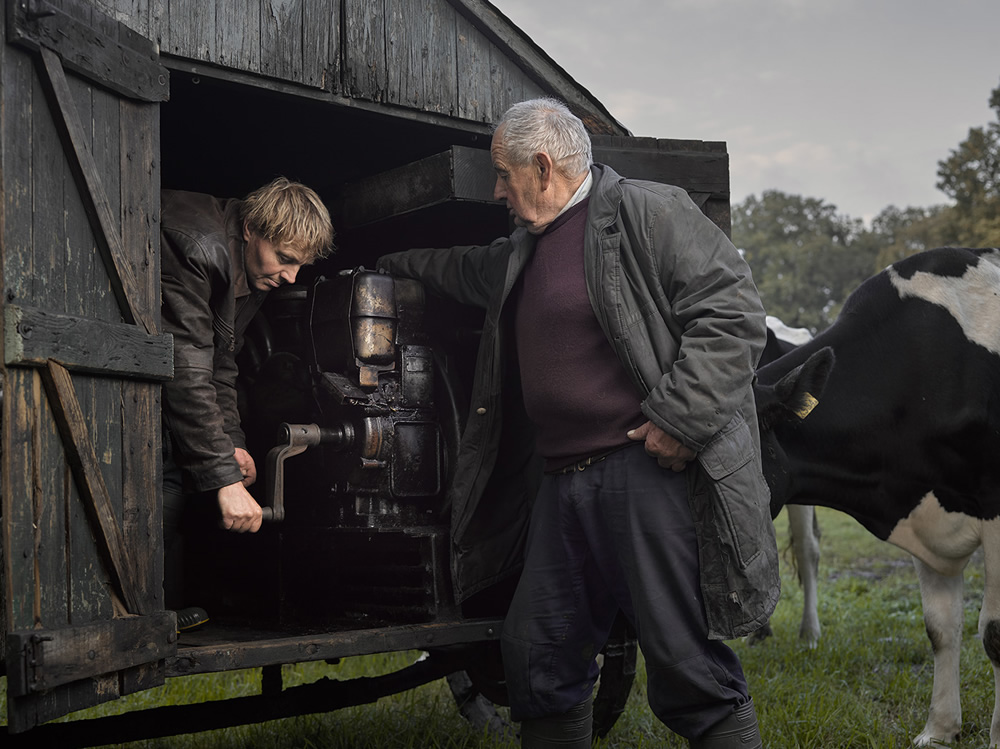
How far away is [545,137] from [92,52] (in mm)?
1455

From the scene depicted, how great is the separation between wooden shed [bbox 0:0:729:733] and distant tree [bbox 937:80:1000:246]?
22.7m

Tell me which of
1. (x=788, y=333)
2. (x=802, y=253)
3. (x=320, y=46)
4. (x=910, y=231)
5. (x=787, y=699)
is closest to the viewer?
(x=320, y=46)

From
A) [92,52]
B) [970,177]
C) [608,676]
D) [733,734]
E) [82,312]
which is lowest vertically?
[608,676]

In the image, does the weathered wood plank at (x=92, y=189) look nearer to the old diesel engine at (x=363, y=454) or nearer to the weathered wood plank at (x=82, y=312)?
the weathered wood plank at (x=82, y=312)

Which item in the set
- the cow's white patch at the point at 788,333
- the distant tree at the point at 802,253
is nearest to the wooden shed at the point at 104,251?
the cow's white patch at the point at 788,333

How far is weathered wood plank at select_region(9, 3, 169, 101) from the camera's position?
8.75 feet

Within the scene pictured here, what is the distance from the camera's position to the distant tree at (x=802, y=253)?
145 feet

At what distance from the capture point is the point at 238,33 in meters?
3.74

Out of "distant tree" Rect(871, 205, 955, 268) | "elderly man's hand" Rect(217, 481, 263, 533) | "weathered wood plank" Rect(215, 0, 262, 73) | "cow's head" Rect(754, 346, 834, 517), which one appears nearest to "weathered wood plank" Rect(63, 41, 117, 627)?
"elderly man's hand" Rect(217, 481, 263, 533)

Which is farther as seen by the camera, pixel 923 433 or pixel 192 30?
pixel 923 433

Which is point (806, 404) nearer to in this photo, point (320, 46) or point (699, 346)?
point (699, 346)

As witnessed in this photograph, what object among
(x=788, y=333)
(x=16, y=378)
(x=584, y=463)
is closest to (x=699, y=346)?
(x=584, y=463)

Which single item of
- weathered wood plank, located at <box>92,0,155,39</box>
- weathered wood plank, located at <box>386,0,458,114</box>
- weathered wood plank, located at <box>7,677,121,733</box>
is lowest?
weathered wood plank, located at <box>7,677,121,733</box>

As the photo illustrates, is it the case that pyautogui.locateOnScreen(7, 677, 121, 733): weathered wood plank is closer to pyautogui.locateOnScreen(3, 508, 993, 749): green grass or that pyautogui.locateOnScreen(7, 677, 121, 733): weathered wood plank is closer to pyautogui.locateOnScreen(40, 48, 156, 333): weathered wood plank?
pyautogui.locateOnScreen(40, 48, 156, 333): weathered wood plank
